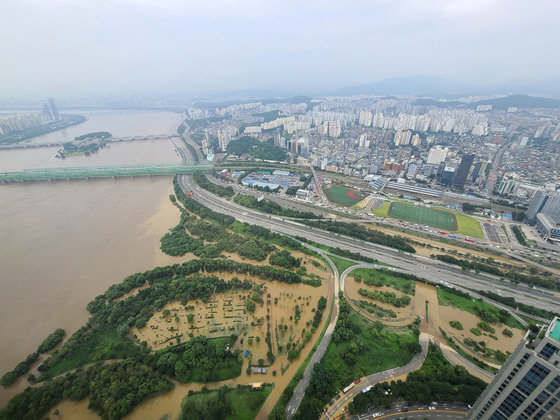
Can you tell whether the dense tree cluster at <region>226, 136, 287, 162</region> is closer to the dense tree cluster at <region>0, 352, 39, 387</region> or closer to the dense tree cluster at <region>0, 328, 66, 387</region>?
the dense tree cluster at <region>0, 328, 66, 387</region>

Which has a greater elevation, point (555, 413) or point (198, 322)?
point (555, 413)

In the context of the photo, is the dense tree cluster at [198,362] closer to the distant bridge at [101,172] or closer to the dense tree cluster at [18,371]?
the dense tree cluster at [18,371]

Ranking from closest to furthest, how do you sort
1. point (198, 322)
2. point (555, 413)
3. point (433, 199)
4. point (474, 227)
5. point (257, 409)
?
point (555, 413) → point (257, 409) → point (198, 322) → point (474, 227) → point (433, 199)

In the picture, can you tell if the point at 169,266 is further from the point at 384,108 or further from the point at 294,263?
the point at 384,108

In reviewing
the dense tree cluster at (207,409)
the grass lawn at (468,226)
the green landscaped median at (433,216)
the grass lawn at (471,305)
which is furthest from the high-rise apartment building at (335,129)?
the dense tree cluster at (207,409)

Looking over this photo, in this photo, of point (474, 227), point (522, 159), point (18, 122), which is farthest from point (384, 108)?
point (18, 122)

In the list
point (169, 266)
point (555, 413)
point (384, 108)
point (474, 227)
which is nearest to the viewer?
point (555, 413)
